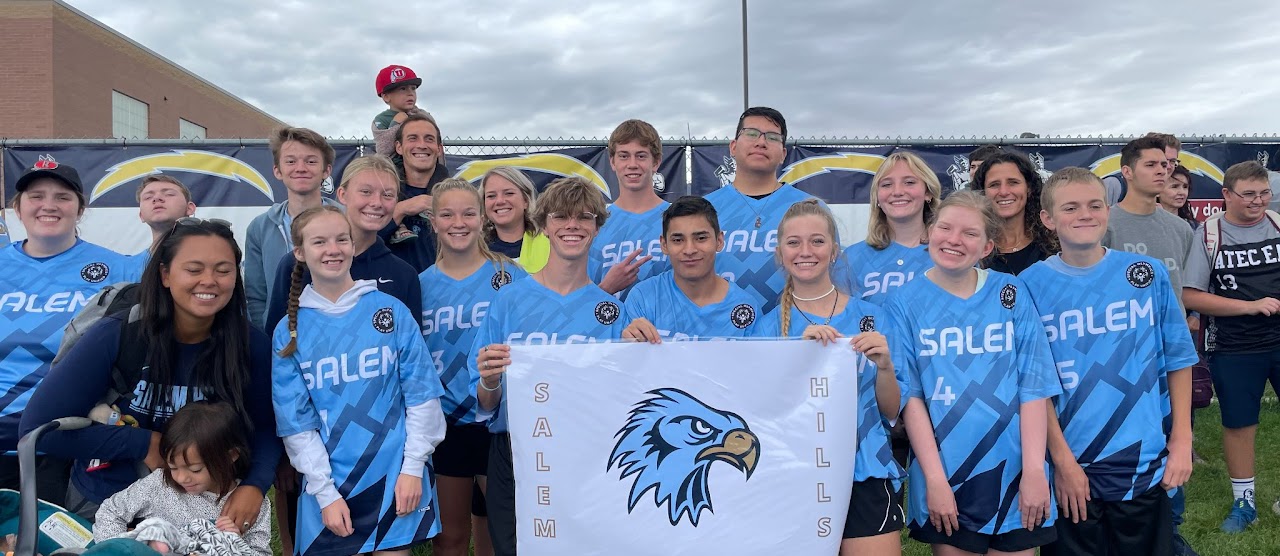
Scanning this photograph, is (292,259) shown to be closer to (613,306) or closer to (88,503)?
(88,503)

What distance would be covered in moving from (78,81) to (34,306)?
A: 1052 inches

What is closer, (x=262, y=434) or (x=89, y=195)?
(x=262, y=434)

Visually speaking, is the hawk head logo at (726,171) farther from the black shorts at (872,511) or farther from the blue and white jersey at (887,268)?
the black shorts at (872,511)

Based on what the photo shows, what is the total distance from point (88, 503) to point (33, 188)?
5.68 ft

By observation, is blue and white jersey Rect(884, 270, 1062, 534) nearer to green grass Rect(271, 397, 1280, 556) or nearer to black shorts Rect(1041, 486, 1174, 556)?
black shorts Rect(1041, 486, 1174, 556)

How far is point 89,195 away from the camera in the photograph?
22.6ft

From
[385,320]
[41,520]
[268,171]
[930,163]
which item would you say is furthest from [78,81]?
[385,320]

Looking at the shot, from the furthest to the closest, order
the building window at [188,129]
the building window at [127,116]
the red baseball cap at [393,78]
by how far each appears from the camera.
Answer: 1. the building window at [188,129]
2. the building window at [127,116]
3. the red baseball cap at [393,78]

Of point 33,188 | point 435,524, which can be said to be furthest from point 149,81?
point 435,524

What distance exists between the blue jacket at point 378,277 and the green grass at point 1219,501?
90.2 inches

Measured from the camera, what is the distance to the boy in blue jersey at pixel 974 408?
3002 mm

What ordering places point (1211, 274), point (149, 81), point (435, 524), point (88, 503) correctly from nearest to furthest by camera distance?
point (88, 503) → point (435, 524) → point (1211, 274) → point (149, 81)

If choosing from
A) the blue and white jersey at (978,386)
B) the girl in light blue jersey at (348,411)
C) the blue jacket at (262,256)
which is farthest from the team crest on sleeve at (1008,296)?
the blue jacket at (262,256)

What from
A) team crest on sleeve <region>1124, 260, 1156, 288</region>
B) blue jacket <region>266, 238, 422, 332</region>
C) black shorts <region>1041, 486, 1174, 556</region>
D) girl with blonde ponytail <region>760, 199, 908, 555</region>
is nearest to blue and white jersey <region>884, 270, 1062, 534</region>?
girl with blonde ponytail <region>760, 199, 908, 555</region>
